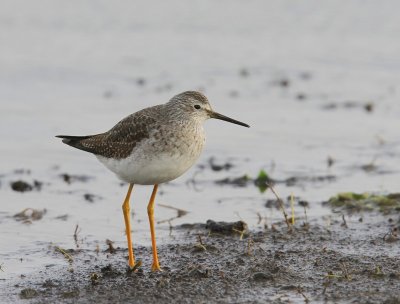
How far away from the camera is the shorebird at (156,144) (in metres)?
7.88

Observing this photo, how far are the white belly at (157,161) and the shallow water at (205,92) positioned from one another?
1275 millimetres

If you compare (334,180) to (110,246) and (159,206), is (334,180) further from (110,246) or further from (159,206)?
(110,246)

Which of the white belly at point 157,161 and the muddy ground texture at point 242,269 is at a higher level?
the white belly at point 157,161

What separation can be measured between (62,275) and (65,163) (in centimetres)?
404

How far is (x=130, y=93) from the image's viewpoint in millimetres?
14617

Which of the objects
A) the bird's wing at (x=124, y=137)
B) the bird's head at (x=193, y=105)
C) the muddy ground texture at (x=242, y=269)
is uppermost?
the bird's head at (x=193, y=105)

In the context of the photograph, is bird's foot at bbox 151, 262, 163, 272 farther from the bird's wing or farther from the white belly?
the bird's wing

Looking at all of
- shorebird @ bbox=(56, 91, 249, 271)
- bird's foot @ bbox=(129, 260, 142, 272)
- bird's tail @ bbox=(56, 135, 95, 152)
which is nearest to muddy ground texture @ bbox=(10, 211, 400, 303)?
bird's foot @ bbox=(129, 260, 142, 272)

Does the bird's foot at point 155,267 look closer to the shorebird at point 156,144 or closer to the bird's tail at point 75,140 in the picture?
the shorebird at point 156,144

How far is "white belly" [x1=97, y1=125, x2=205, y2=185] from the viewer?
7859 mm

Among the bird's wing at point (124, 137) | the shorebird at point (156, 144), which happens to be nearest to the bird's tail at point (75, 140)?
the bird's wing at point (124, 137)

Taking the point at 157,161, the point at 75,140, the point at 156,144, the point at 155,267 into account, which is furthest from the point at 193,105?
the point at 155,267

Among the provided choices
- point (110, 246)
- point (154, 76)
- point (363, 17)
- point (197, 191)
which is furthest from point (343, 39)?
point (110, 246)

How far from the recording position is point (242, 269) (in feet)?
25.3
